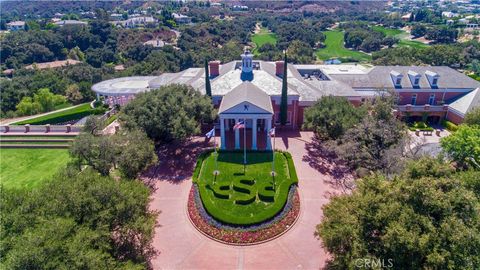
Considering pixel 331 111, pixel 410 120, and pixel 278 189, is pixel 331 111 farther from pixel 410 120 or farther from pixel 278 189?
pixel 410 120

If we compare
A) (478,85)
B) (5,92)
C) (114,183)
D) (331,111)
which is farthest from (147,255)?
(5,92)

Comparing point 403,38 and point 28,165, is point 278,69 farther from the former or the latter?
point 403,38

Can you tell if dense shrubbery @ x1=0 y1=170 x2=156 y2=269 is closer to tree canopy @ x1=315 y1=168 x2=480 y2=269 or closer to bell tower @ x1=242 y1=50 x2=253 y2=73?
tree canopy @ x1=315 y1=168 x2=480 y2=269

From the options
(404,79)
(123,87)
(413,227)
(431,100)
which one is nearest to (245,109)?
(413,227)

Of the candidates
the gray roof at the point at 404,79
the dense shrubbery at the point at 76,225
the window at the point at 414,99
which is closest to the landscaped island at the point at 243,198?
the dense shrubbery at the point at 76,225

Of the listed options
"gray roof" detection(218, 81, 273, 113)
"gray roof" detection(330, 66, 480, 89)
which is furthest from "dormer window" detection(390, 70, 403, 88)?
"gray roof" detection(218, 81, 273, 113)
